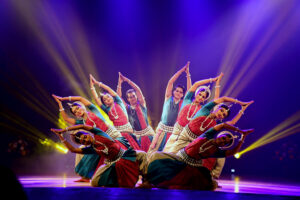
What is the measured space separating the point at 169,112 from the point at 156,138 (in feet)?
1.62

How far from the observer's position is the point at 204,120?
4.18 metres

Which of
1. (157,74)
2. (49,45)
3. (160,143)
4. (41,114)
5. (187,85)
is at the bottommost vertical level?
(160,143)

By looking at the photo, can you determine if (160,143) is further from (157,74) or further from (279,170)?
(279,170)

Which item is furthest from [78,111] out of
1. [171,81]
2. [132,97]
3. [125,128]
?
[171,81]

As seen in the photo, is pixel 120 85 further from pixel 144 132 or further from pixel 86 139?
pixel 86 139

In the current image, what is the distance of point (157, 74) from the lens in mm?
5262

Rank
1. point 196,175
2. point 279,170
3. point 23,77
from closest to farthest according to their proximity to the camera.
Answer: point 196,175, point 279,170, point 23,77

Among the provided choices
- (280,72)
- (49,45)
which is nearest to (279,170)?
(280,72)

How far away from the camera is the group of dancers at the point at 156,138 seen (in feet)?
12.6

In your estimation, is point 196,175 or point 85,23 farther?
point 85,23

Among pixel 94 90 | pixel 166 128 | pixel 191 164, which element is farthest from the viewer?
pixel 94 90

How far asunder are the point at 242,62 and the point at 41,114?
14.2 ft

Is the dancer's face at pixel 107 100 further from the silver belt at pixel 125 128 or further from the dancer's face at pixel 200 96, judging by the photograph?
the dancer's face at pixel 200 96

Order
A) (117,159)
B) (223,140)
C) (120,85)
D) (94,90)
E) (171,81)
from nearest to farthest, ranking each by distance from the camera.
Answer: (223,140) → (117,159) → (171,81) → (94,90) → (120,85)
